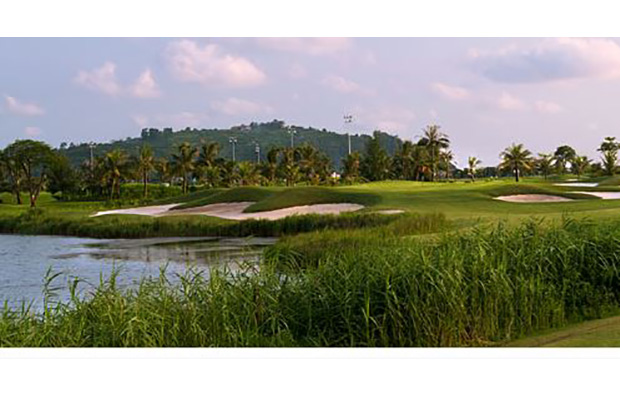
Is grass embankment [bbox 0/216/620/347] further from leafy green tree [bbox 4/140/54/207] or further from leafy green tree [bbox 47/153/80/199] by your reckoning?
leafy green tree [bbox 47/153/80/199]

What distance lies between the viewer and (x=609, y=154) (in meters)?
10.4

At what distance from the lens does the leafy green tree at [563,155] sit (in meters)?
10.6

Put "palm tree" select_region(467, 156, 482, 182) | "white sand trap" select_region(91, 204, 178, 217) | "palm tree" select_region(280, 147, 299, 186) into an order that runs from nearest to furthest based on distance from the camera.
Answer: "white sand trap" select_region(91, 204, 178, 217) → "palm tree" select_region(467, 156, 482, 182) → "palm tree" select_region(280, 147, 299, 186)

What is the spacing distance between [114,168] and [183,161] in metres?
2.72

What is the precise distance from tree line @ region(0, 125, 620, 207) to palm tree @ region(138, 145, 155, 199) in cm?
1

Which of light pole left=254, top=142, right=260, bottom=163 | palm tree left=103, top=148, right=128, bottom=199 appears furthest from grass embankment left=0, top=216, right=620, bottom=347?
light pole left=254, top=142, right=260, bottom=163

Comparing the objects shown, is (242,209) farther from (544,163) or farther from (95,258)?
(544,163)

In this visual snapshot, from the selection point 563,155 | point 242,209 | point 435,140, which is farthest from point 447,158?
point 242,209

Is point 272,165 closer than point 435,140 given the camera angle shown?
No

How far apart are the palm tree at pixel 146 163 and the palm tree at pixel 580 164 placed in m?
6.52

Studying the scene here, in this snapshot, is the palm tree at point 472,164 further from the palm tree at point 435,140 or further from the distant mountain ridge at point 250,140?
the distant mountain ridge at point 250,140

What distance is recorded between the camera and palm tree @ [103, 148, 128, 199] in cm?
917

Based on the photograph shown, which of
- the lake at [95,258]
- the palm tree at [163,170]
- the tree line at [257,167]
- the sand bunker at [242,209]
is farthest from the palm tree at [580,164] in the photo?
the palm tree at [163,170]

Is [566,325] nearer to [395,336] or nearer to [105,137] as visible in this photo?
[395,336]
